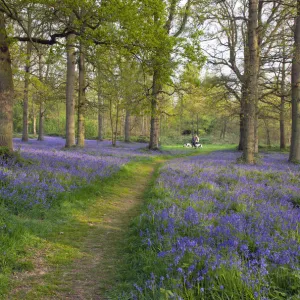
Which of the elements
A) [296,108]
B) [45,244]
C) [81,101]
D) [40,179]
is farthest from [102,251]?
[81,101]

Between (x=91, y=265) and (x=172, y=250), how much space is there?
1.39 meters

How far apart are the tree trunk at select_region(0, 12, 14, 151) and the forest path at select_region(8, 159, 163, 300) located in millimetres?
4030

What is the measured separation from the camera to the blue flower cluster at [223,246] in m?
2.83

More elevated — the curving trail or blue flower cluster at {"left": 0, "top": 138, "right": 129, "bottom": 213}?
blue flower cluster at {"left": 0, "top": 138, "right": 129, "bottom": 213}

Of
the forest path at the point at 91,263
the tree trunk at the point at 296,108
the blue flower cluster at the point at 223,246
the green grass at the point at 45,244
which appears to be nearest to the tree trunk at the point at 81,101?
the forest path at the point at 91,263

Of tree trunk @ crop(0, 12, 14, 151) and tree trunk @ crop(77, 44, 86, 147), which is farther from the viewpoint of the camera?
tree trunk @ crop(77, 44, 86, 147)

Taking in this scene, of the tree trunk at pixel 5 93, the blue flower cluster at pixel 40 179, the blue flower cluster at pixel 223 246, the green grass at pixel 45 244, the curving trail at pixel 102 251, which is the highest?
the tree trunk at pixel 5 93

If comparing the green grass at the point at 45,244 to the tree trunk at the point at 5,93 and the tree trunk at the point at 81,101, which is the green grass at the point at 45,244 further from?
the tree trunk at the point at 81,101

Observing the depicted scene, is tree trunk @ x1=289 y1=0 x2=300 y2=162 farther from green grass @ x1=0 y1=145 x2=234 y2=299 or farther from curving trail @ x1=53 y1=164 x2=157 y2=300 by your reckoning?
green grass @ x1=0 y1=145 x2=234 y2=299

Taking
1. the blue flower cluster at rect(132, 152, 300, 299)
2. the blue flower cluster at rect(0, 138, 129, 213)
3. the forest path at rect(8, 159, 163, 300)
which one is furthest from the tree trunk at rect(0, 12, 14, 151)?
the blue flower cluster at rect(132, 152, 300, 299)

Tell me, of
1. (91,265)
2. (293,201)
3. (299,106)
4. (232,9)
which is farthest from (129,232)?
(232,9)

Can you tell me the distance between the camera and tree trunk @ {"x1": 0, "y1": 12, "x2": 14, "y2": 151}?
923 cm

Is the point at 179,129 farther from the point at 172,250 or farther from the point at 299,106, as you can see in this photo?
the point at 172,250

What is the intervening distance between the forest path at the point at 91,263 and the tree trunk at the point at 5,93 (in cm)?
403
